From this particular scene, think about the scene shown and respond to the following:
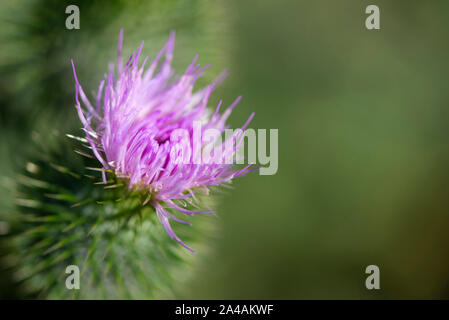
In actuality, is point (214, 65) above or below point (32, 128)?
above

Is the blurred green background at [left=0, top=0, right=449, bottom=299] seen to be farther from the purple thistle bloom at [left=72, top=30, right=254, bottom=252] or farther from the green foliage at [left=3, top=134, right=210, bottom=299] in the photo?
the purple thistle bloom at [left=72, top=30, right=254, bottom=252]

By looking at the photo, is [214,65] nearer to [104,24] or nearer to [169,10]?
[169,10]

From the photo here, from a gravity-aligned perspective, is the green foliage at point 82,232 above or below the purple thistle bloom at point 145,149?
below


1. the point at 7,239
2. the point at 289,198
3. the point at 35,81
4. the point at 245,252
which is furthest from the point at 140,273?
the point at 289,198
